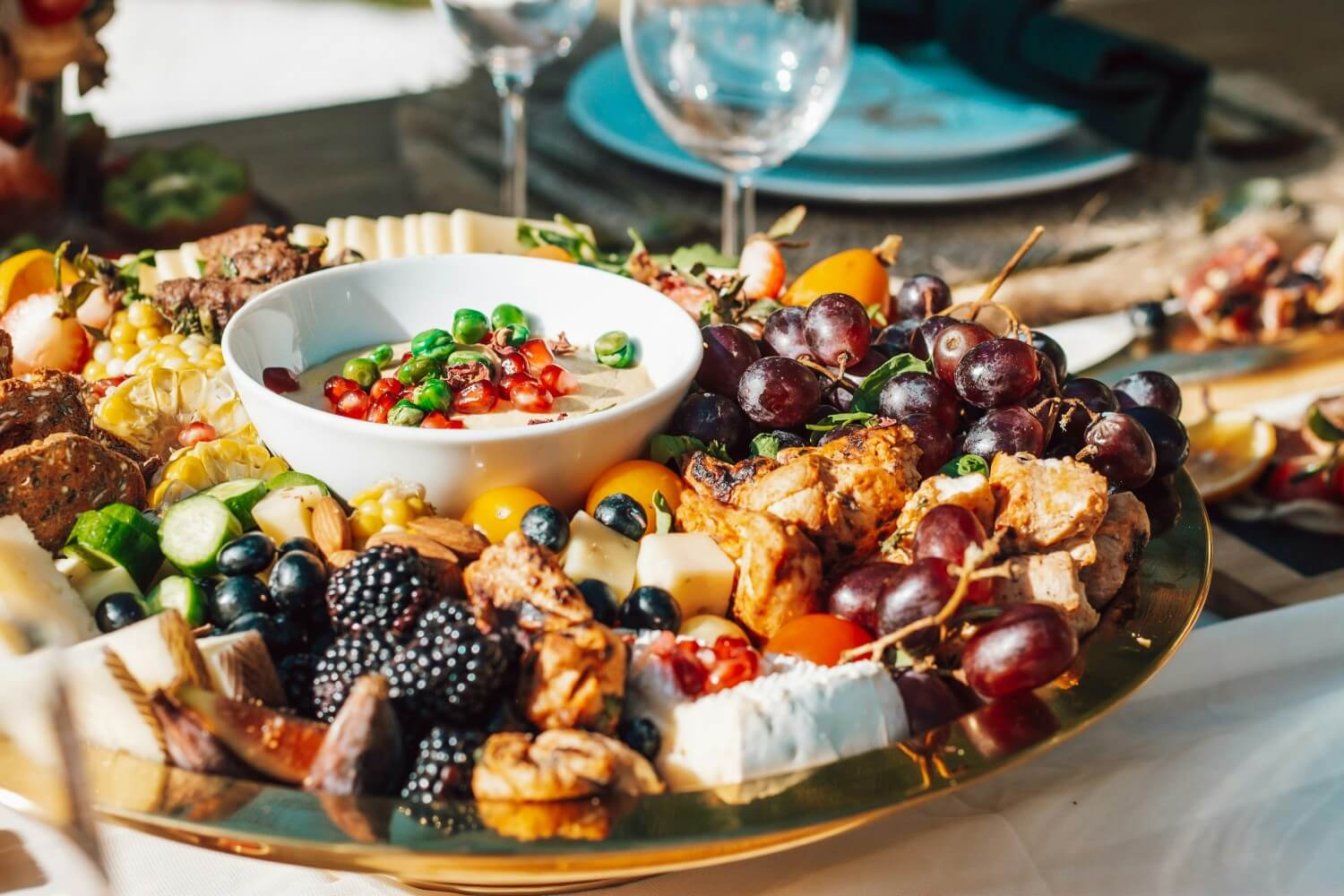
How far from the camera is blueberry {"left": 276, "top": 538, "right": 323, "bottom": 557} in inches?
45.0

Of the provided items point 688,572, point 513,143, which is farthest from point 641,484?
point 513,143

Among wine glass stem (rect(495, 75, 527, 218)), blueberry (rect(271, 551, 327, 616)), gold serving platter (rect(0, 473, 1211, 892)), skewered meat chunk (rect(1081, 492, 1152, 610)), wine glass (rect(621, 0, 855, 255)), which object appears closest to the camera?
gold serving platter (rect(0, 473, 1211, 892))

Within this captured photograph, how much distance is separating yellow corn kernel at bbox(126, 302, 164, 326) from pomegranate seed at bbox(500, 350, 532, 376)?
1.52ft

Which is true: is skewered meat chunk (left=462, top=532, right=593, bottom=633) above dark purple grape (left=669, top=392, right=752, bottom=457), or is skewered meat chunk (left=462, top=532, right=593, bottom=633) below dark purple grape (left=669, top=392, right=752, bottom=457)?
above

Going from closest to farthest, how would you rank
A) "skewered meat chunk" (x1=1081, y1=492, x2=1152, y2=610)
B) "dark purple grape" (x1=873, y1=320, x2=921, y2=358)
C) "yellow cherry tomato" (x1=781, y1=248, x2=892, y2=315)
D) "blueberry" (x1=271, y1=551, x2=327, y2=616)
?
"blueberry" (x1=271, y1=551, x2=327, y2=616) → "skewered meat chunk" (x1=1081, y1=492, x2=1152, y2=610) → "dark purple grape" (x1=873, y1=320, x2=921, y2=358) → "yellow cherry tomato" (x1=781, y1=248, x2=892, y2=315)

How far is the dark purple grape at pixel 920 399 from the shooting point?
133 centimetres

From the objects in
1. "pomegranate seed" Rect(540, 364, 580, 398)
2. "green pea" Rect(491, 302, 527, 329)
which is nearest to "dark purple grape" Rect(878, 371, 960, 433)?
"pomegranate seed" Rect(540, 364, 580, 398)

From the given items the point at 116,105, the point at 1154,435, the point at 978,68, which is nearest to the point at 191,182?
the point at 978,68

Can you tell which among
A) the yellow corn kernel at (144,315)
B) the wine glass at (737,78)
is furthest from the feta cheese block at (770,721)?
the wine glass at (737,78)

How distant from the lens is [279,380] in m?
1.42

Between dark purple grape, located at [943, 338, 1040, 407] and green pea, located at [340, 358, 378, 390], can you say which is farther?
green pea, located at [340, 358, 378, 390]

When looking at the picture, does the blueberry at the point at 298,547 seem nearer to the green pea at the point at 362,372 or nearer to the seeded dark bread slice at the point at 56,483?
the seeded dark bread slice at the point at 56,483

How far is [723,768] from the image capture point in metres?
0.96

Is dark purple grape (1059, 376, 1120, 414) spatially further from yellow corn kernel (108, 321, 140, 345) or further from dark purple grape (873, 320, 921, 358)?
yellow corn kernel (108, 321, 140, 345)
